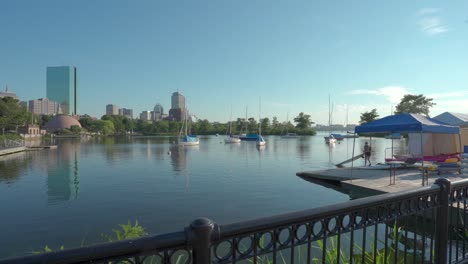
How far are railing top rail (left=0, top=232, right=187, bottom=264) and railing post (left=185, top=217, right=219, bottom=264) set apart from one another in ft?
0.17

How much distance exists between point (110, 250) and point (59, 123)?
197m

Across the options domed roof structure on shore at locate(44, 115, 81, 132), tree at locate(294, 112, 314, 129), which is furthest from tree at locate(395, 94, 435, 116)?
domed roof structure on shore at locate(44, 115, 81, 132)

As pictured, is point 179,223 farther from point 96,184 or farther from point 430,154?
point 430,154

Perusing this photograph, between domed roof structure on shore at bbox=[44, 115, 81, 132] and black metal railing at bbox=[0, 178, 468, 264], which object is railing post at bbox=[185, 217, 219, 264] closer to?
black metal railing at bbox=[0, 178, 468, 264]

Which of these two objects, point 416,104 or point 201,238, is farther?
point 416,104

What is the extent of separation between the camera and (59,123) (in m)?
173

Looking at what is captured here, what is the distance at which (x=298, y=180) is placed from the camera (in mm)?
23156

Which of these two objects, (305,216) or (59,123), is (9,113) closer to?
(59,123)

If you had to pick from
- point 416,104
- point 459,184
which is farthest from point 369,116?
point 459,184

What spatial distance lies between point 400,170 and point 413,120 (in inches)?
331

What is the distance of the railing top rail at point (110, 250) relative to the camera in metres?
1.52

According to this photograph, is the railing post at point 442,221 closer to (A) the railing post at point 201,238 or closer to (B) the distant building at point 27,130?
(A) the railing post at point 201,238

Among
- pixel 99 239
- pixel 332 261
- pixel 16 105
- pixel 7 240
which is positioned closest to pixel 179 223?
pixel 99 239

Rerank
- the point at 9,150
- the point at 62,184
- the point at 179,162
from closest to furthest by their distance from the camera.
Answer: the point at 62,184 → the point at 179,162 → the point at 9,150
